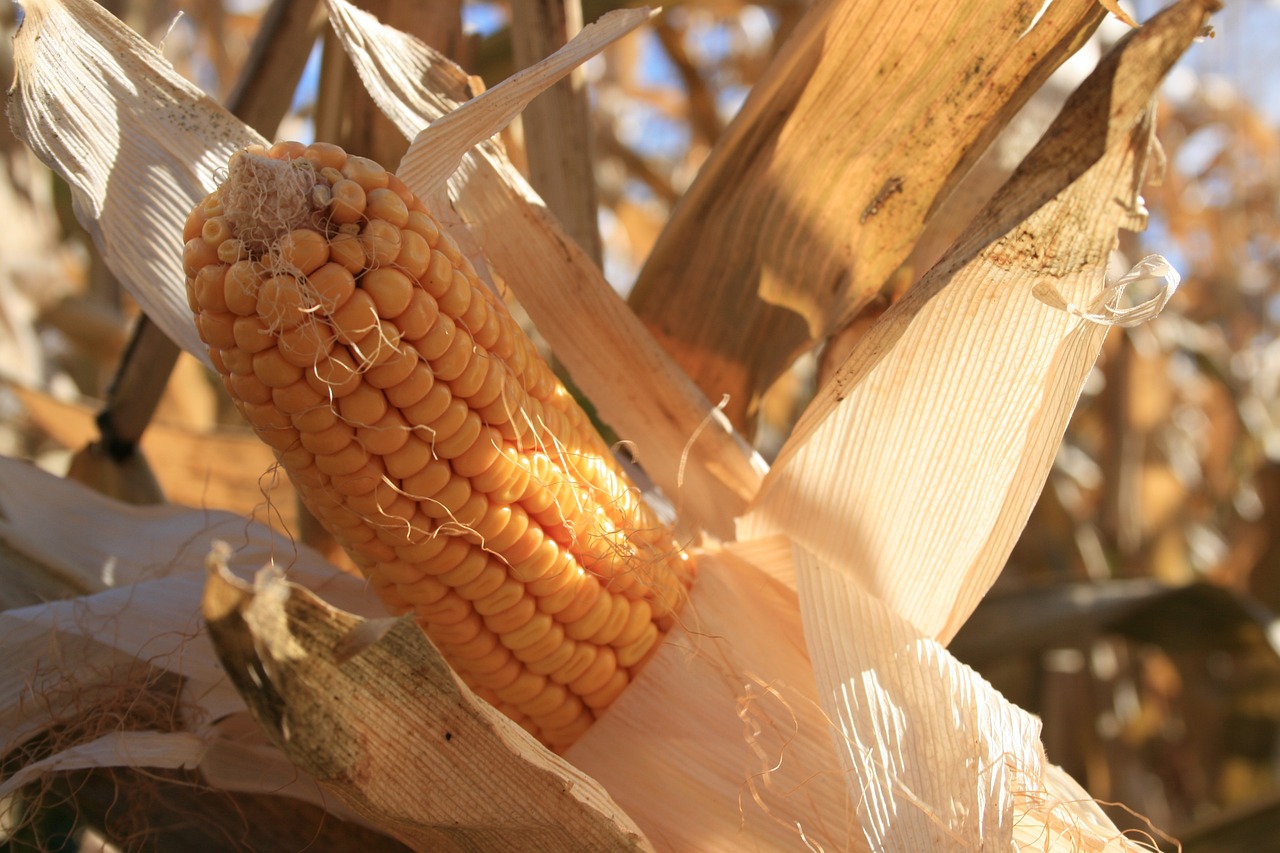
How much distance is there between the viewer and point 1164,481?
268 cm

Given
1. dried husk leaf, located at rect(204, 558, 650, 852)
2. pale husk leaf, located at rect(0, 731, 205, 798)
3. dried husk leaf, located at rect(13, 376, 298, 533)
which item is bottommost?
pale husk leaf, located at rect(0, 731, 205, 798)

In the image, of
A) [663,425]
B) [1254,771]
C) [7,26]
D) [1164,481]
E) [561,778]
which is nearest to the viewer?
[561,778]

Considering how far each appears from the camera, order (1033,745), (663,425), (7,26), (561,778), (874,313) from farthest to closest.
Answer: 1. (7,26)
2. (874,313)
3. (663,425)
4. (1033,745)
5. (561,778)

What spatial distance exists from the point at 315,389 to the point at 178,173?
1.07ft

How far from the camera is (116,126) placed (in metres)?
0.81

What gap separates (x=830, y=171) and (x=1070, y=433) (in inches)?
110

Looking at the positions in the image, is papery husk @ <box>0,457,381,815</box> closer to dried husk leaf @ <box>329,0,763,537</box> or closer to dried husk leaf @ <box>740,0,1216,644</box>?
dried husk leaf @ <box>329,0,763,537</box>

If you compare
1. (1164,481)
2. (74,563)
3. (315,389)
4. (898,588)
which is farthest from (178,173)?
(1164,481)

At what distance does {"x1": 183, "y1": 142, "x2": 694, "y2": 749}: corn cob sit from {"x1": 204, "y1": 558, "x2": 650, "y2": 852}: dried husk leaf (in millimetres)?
148

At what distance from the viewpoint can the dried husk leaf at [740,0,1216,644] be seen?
0.62 meters

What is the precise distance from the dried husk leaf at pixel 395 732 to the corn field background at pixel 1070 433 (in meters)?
0.26

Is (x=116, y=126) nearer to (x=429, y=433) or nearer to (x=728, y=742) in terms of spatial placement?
(x=429, y=433)

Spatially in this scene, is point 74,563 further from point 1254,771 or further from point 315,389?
point 1254,771

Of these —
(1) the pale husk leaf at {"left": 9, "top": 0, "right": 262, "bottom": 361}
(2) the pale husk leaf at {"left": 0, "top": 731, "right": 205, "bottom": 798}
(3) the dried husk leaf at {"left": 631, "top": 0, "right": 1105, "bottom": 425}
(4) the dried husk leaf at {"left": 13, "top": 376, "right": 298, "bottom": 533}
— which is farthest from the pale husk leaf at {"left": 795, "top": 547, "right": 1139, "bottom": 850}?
(4) the dried husk leaf at {"left": 13, "top": 376, "right": 298, "bottom": 533}
